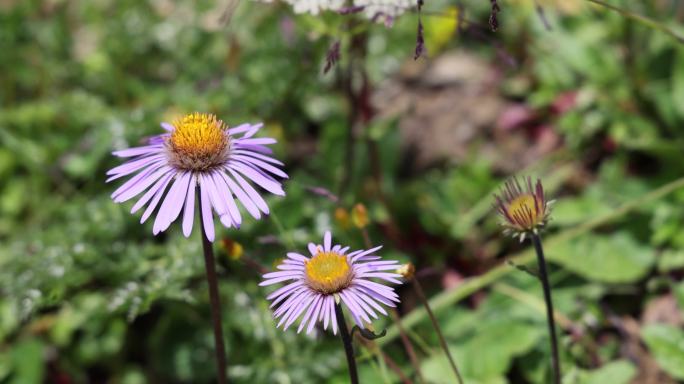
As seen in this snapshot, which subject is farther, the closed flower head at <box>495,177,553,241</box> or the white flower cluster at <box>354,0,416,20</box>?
the white flower cluster at <box>354,0,416,20</box>

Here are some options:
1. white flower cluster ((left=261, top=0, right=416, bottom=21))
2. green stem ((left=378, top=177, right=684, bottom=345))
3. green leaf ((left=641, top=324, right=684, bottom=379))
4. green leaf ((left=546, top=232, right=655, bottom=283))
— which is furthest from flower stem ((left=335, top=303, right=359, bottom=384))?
green leaf ((left=546, top=232, right=655, bottom=283))

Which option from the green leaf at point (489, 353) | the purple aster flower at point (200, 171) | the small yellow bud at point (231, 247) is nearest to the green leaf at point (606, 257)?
the green leaf at point (489, 353)

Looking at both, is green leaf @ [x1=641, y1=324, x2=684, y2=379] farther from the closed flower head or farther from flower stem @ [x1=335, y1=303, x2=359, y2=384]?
flower stem @ [x1=335, y1=303, x2=359, y2=384]

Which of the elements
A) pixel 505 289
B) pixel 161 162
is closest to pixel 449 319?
pixel 505 289

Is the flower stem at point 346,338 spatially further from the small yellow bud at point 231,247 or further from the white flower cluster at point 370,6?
the white flower cluster at point 370,6

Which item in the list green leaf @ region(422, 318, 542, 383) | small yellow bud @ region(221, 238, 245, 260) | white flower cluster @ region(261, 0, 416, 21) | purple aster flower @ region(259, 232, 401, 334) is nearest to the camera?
purple aster flower @ region(259, 232, 401, 334)

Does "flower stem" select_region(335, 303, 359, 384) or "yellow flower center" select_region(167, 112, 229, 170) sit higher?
"yellow flower center" select_region(167, 112, 229, 170)

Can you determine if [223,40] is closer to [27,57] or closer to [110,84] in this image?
[110,84]

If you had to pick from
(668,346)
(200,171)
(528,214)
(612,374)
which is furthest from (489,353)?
(200,171)
